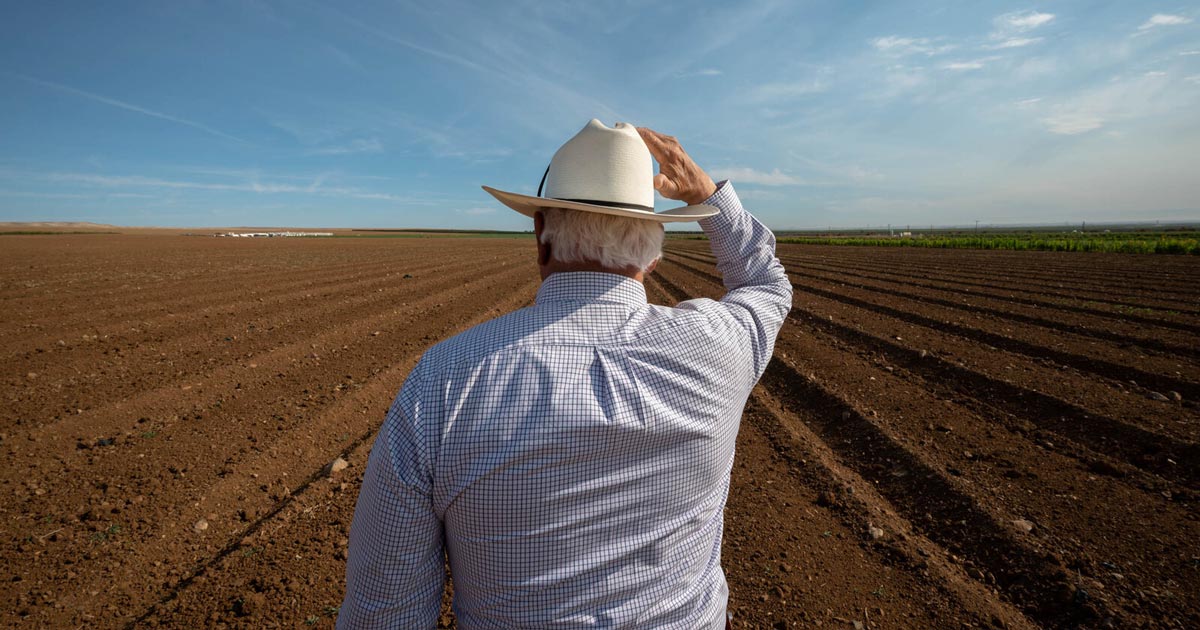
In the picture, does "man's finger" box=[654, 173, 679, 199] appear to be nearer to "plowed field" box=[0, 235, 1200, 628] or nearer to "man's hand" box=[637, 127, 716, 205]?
"man's hand" box=[637, 127, 716, 205]

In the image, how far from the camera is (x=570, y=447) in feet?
3.22

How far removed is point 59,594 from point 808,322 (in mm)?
9520

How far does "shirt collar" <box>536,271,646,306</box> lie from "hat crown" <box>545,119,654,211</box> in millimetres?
176

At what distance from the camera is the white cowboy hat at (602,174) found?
1.20 m

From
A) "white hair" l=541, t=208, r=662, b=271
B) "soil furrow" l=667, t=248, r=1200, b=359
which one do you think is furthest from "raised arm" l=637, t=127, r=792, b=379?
"soil furrow" l=667, t=248, r=1200, b=359

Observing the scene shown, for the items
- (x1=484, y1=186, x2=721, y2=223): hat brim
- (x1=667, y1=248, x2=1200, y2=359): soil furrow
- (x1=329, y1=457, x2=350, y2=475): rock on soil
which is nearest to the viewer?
(x1=484, y1=186, x2=721, y2=223): hat brim

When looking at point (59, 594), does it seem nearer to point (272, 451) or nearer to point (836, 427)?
point (272, 451)

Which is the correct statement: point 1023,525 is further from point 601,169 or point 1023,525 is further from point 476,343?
point 476,343

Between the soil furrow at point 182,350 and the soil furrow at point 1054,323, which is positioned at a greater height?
the soil furrow at point 182,350

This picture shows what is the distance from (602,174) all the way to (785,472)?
3628 millimetres

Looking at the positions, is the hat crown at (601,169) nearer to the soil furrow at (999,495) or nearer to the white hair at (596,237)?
the white hair at (596,237)

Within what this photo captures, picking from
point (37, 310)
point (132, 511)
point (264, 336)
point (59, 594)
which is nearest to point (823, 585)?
point (59, 594)

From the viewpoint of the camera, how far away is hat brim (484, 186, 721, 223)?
3.61ft

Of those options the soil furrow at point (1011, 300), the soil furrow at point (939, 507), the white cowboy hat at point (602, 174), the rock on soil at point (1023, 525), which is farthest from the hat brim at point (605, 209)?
the soil furrow at point (1011, 300)
